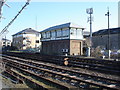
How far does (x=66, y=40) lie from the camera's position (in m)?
27.6

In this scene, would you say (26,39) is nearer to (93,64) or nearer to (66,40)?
(66,40)

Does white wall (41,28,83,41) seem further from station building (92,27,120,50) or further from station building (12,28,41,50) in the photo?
station building (12,28,41,50)

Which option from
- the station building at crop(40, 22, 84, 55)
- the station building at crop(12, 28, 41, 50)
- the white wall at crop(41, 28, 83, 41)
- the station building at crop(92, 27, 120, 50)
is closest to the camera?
the station building at crop(40, 22, 84, 55)

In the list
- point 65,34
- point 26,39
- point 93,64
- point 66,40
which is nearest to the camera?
point 93,64

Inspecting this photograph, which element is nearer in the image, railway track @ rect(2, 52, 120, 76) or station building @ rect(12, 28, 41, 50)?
railway track @ rect(2, 52, 120, 76)

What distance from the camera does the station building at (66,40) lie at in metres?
27.2

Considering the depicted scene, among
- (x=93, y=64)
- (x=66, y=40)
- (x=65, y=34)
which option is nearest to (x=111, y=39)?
(x=65, y=34)

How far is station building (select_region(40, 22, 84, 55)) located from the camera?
27.2 meters

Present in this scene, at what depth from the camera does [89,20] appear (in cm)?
3819

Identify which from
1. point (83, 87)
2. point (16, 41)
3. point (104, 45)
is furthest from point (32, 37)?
point (83, 87)

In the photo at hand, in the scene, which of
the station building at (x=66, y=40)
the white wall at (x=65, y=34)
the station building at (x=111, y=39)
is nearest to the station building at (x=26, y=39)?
the station building at (x=111, y=39)

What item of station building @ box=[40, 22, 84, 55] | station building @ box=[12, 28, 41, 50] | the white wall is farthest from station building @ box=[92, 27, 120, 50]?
station building @ box=[12, 28, 41, 50]

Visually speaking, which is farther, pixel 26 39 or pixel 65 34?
pixel 26 39

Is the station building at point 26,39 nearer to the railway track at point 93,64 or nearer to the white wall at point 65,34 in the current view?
the white wall at point 65,34
